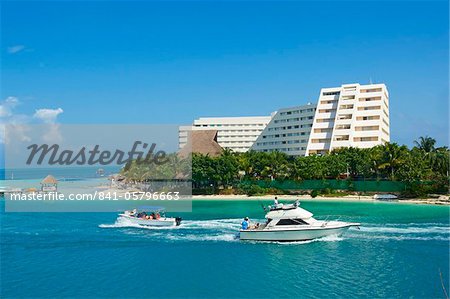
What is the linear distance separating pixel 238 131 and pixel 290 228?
120150 mm

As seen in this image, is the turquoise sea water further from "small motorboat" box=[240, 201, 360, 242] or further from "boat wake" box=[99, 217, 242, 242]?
"small motorboat" box=[240, 201, 360, 242]

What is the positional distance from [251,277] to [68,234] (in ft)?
73.3

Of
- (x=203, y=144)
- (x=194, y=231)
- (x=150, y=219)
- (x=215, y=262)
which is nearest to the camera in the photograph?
(x=215, y=262)

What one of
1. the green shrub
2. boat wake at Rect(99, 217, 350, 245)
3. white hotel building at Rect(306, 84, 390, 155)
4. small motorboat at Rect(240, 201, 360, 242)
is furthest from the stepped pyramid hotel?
small motorboat at Rect(240, 201, 360, 242)

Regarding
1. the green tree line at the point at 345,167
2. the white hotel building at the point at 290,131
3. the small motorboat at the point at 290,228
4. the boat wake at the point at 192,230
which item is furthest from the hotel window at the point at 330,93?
the small motorboat at the point at 290,228

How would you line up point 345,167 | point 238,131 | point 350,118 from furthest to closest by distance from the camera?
point 238,131
point 350,118
point 345,167

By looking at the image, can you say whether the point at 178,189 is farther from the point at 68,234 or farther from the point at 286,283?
the point at 286,283

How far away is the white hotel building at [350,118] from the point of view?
10200 centimetres

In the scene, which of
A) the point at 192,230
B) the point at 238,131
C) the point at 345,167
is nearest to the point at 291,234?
the point at 192,230

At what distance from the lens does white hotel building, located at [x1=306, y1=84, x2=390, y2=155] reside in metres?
102

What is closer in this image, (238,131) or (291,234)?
(291,234)

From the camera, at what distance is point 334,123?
107062mm

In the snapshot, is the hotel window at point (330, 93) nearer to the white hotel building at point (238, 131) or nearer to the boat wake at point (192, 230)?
the white hotel building at point (238, 131)

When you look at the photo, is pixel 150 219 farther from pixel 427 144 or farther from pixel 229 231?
pixel 427 144
